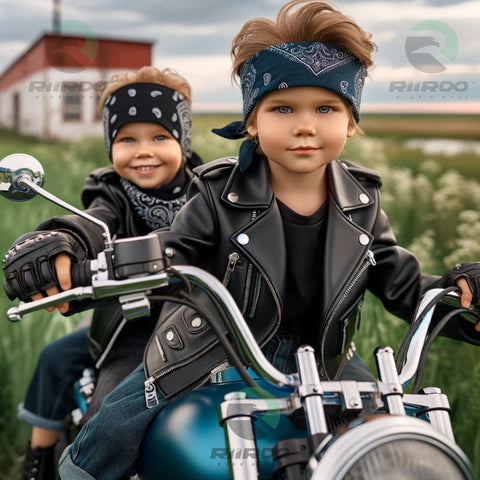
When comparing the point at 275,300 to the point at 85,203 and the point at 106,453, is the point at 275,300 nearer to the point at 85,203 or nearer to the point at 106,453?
the point at 106,453

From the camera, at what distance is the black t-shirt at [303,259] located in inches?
67.2

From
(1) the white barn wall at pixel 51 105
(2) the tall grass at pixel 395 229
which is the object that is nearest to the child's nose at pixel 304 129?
A: (2) the tall grass at pixel 395 229

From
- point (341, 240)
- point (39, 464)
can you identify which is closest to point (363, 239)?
point (341, 240)

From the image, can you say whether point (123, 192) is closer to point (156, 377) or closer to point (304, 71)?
point (156, 377)

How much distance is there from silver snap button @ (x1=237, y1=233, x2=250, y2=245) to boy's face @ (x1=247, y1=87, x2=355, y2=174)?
193 mm

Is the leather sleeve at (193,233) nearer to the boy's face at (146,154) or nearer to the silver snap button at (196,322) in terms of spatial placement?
the silver snap button at (196,322)

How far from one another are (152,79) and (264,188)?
1210 millimetres

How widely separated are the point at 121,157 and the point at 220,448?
4.75ft

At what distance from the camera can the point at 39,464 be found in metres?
2.61

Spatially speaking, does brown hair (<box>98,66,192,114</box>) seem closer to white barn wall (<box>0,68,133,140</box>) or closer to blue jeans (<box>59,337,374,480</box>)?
white barn wall (<box>0,68,133,140</box>)

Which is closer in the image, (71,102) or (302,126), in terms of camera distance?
(302,126)

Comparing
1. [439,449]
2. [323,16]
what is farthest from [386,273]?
[439,449]

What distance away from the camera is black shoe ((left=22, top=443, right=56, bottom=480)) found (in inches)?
103

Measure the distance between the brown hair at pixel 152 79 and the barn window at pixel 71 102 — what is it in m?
0.42
